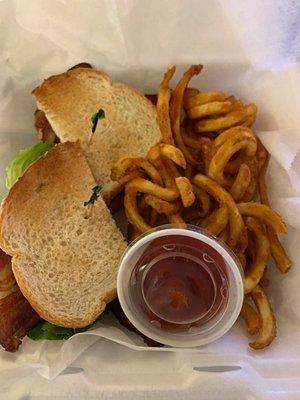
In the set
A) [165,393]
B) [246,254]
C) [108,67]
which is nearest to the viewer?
[165,393]

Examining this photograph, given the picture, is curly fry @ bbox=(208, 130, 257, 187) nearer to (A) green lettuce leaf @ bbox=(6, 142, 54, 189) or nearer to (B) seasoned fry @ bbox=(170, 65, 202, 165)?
(B) seasoned fry @ bbox=(170, 65, 202, 165)

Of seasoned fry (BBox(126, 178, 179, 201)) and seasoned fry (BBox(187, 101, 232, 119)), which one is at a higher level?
seasoned fry (BBox(187, 101, 232, 119))

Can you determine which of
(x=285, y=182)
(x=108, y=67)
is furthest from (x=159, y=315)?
(x=108, y=67)

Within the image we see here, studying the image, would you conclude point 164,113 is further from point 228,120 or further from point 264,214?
point 264,214

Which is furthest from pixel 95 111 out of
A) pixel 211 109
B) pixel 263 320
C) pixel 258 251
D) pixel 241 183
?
pixel 263 320

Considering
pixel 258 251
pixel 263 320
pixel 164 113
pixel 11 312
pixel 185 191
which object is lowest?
pixel 263 320

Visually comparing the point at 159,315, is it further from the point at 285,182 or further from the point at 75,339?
the point at 285,182

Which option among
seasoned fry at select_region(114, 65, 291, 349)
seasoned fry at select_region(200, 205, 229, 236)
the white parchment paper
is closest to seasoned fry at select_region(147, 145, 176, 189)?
seasoned fry at select_region(114, 65, 291, 349)
